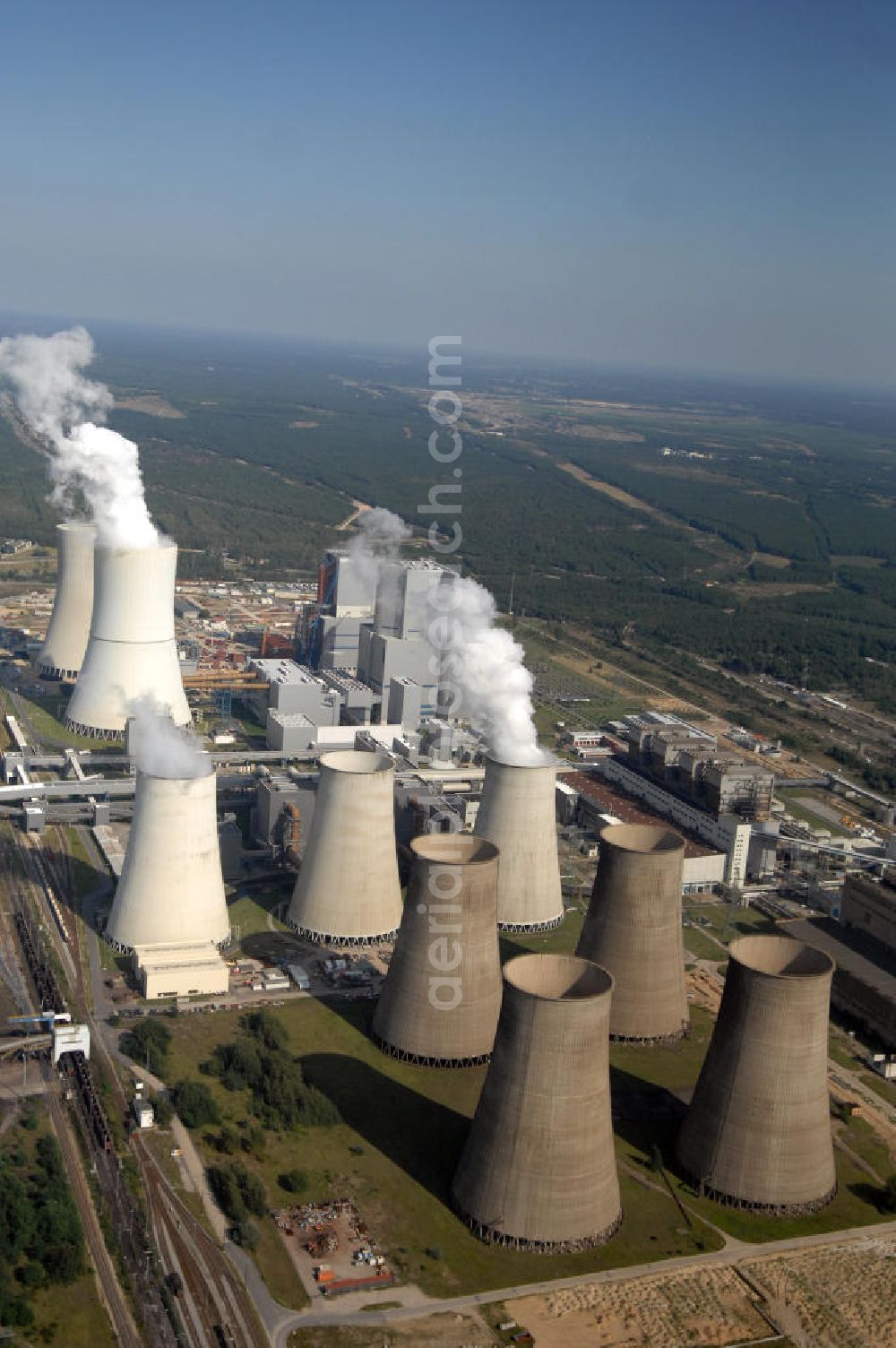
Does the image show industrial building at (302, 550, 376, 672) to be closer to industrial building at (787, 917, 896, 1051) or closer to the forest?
the forest

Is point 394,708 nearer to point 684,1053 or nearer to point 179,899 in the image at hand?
point 179,899

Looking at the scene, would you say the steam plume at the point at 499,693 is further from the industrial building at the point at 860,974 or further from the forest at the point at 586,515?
the forest at the point at 586,515

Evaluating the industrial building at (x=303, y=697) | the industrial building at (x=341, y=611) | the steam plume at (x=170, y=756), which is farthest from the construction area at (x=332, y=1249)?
the industrial building at (x=341, y=611)

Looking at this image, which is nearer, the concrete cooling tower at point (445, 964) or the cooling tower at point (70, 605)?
the concrete cooling tower at point (445, 964)

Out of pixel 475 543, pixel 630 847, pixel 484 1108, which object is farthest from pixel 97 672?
pixel 475 543

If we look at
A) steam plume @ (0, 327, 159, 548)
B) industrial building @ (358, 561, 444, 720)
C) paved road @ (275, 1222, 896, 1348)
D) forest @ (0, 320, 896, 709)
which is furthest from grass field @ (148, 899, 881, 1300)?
forest @ (0, 320, 896, 709)
